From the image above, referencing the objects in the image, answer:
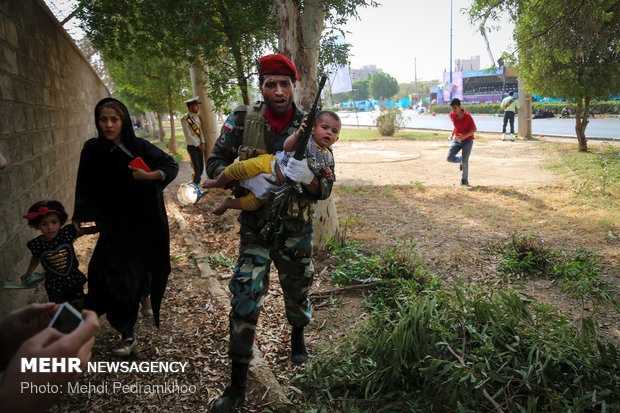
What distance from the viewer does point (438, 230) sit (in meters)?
5.82

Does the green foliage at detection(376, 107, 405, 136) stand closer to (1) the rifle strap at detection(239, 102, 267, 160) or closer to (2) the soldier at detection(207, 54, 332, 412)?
(2) the soldier at detection(207, 54, 332, 412)

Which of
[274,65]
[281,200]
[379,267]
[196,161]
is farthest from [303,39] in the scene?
[196,161]

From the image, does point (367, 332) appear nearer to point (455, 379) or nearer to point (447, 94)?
point (455, 379)

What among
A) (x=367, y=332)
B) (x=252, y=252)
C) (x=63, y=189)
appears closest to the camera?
(x=252, y=252)

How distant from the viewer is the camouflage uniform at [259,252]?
2531 mm

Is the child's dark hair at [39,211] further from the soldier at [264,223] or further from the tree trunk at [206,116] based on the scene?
the tree trunk at [206,116]

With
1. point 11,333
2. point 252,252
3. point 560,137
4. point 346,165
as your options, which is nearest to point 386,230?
point 252,252

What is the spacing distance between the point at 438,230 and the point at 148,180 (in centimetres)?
412

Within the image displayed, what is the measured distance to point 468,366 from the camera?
7.80ft

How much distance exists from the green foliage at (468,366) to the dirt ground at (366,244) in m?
0.40

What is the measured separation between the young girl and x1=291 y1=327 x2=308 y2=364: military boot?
1614 millimetres

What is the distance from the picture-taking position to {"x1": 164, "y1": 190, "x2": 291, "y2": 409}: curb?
2.62m

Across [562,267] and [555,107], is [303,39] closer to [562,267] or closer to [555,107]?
[562,267]

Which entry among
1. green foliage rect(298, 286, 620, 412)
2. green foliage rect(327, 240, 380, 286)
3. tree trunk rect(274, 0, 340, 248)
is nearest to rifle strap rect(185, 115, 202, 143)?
tree trunk rect(274, 0, 340, 248)
